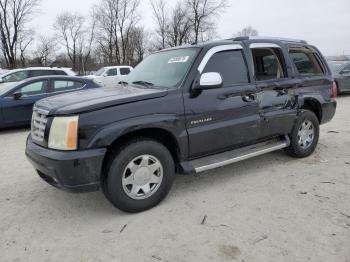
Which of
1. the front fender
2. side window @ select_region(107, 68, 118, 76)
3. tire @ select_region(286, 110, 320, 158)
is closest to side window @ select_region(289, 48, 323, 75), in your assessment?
tire @ select_region(286, 110, 320, 158)

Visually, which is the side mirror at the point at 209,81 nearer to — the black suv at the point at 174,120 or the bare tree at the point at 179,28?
the black suv at the point at 174,120

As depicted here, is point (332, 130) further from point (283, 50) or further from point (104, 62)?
point (104, 62)

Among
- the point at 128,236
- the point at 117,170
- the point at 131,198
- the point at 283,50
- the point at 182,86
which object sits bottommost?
the point at 128,236

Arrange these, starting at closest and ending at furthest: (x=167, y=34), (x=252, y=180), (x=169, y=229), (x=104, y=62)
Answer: (x=169, y=229) < (x=252, y=180) < (x=167, y=34) < (x=104, y=62)

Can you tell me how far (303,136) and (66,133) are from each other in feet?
12.3

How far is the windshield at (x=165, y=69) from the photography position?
4203 mm

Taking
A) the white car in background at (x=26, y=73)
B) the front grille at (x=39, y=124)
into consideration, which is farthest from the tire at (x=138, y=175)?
the white car in background at (x=26, y=73)

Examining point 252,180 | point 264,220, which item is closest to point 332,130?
point 252,180

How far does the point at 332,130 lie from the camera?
7.55 meters

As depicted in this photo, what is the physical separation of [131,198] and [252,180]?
1792 mm

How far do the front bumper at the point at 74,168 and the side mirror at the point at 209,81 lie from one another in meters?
1.34

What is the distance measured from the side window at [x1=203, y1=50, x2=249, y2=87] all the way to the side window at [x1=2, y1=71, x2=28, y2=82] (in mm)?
10962

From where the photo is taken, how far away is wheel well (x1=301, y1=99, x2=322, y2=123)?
5.53 metres

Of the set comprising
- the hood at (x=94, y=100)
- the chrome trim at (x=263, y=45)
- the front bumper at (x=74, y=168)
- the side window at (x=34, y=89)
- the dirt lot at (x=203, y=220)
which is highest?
the chrome trim at (x=263, y=45)
